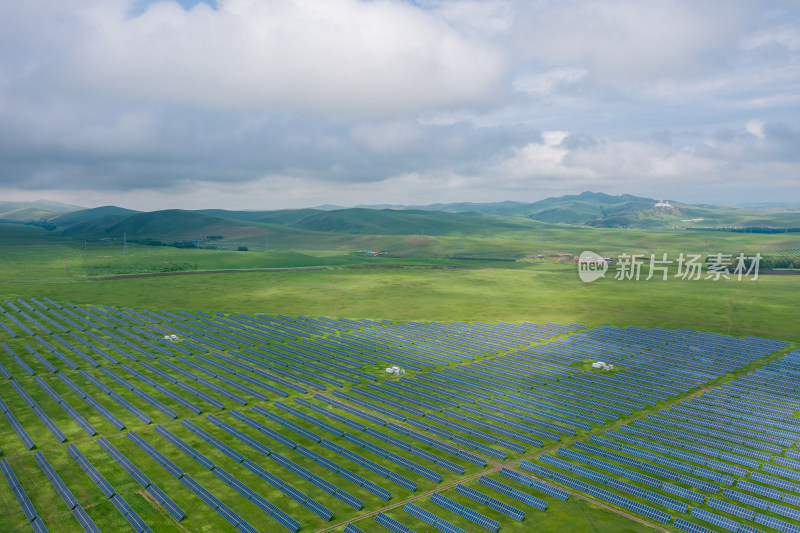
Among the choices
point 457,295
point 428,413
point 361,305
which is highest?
point 457,295

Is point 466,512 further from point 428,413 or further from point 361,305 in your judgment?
point 361,305

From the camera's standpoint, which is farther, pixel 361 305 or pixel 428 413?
pixel 361 305

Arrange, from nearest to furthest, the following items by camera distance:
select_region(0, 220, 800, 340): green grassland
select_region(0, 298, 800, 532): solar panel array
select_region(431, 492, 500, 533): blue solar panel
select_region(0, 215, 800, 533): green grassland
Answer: select_region(431, 492, 500, 533): blue solar panel → select_region(0, 215, 800, 533): green grassland → select_region(0, 298, 800, 532): solar panel array → select_region(0, 220, 800, 340): green grassland

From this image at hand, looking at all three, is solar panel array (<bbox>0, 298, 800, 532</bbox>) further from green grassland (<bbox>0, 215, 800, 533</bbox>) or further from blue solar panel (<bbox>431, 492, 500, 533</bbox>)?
green grassland (<bbox>0, 215, 800, 533</bbox>)

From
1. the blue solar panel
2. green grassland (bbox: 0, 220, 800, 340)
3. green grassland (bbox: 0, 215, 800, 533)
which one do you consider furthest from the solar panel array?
green grassland (bbox: 0, 220, 800, 340)

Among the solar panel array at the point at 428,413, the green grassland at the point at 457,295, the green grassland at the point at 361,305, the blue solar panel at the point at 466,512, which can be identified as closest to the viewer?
the blue solar panel at the point at 466,512

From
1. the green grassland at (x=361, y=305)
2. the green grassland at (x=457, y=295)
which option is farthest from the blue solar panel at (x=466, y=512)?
the green grassland at (x=457, y=295)

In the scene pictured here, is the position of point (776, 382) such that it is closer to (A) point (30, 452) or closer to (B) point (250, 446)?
(B) point (250, 446)

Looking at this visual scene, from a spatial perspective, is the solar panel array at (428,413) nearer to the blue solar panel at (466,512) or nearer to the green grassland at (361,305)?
the blue solar panel at (466,512)

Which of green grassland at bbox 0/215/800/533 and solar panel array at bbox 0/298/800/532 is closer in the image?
green grassland at bbox 0/215/800/533

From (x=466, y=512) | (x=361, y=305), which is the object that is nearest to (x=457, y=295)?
(x=361, y=305)

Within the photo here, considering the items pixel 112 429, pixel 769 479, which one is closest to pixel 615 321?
pixel 769 479
